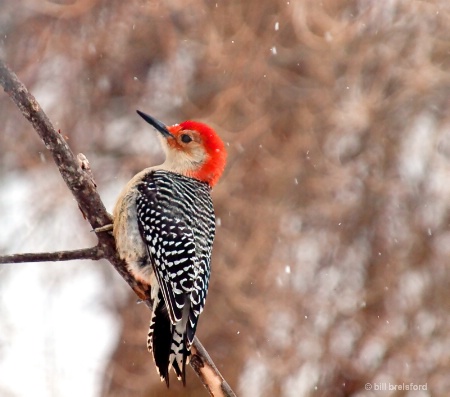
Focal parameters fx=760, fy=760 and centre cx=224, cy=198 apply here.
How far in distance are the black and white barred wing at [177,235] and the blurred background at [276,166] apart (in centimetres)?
358

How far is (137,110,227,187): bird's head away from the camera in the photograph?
4.50 metres

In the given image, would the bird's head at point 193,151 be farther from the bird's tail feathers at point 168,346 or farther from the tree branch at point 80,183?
the bird's tail feathers at point 168,346

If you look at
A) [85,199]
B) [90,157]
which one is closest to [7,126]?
[90,157]

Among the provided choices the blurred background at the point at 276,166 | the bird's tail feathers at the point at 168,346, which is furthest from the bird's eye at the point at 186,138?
the blurred background at the point at 276,166

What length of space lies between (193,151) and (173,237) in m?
0.84

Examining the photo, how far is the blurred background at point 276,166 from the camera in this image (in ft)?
25.3

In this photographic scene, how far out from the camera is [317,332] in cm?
773

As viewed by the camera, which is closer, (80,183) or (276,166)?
(80,183)

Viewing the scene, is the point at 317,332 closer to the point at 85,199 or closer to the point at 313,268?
the point at 313,268

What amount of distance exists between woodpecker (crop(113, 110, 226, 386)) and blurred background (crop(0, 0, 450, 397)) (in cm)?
323

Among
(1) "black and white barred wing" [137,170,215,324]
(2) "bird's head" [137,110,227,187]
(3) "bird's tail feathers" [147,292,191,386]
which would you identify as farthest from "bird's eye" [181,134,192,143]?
(3) "bird's tail feathers" [147,292,191,386]

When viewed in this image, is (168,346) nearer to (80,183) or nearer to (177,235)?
(177,235)

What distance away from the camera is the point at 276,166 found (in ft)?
26.1

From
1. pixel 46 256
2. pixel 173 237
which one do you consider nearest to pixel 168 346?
pixel 173 237
